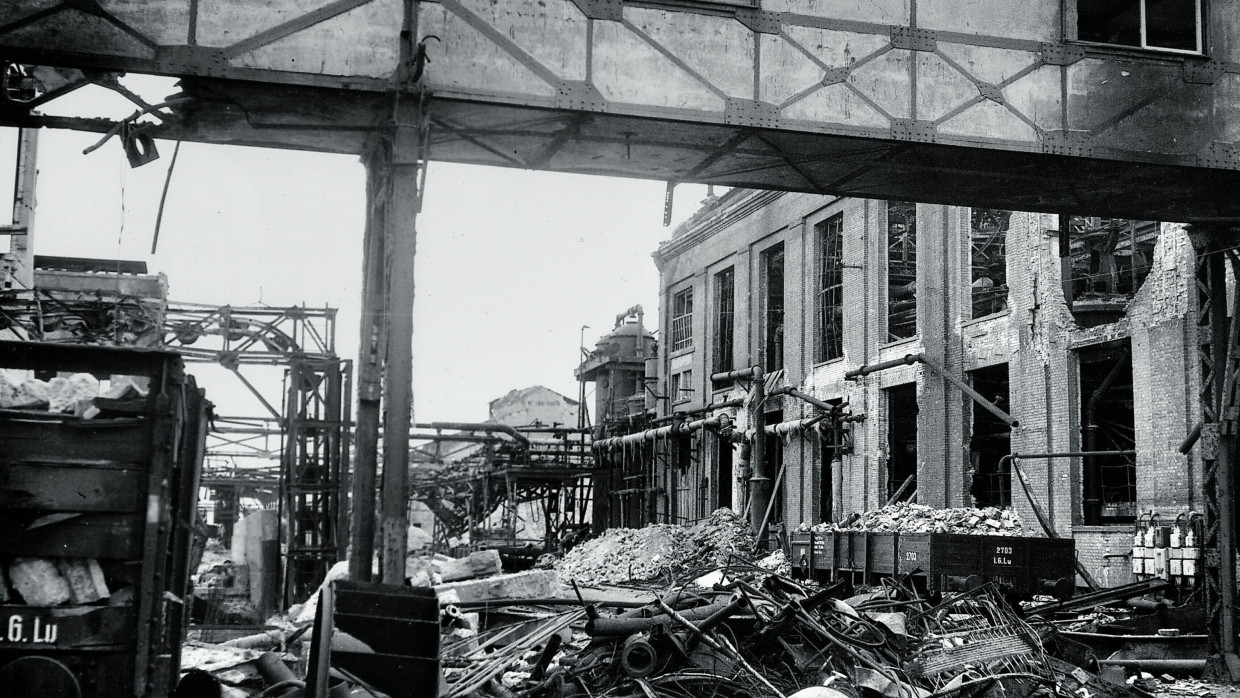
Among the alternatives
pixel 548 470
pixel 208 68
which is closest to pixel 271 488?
pixel 548 470

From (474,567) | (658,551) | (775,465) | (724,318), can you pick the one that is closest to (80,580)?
(474,567)

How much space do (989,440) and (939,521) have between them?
5.37 metres

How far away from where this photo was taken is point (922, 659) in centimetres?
1102

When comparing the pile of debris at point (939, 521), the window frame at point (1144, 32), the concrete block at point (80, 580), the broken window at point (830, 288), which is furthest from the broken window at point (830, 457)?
the concrete block at point (80, 580)

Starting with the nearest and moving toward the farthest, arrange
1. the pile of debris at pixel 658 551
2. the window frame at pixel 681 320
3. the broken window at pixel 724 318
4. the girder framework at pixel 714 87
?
the girder framework at pixel 714 87 < the pile of debris at pixel 658 551 < the broken window at pixel 724 318 < the window frame at pixel 681 320

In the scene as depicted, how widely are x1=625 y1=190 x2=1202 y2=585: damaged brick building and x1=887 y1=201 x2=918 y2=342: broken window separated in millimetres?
133

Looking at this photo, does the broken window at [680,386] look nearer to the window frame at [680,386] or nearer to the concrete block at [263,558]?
the window frame at [680,386]

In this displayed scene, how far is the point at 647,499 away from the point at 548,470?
12.1 ft

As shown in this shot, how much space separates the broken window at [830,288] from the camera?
29.9 meters

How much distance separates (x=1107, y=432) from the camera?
2222 cm

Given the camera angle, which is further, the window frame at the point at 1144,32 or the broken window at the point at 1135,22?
the broken window at the point at 1135,22

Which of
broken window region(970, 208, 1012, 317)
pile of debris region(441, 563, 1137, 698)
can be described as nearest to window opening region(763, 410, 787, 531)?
broken window region(970, 208, 1012, 317)

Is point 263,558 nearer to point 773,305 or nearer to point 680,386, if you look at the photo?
point 773,305

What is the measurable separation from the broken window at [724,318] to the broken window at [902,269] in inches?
240
